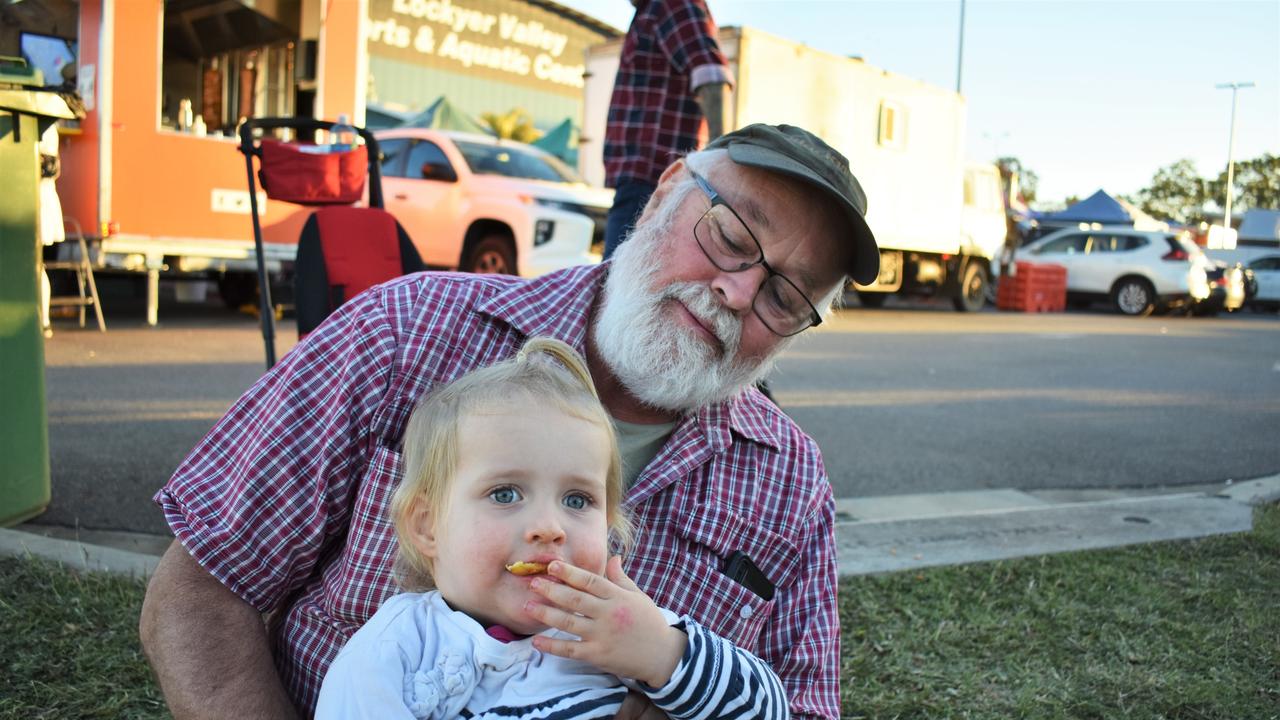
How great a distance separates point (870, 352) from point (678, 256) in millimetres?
10164

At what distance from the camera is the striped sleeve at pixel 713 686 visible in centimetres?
152

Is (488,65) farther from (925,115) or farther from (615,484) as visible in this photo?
(615,484)

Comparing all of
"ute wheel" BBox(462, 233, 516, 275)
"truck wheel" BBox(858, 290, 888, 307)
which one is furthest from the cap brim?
"truck wheel" BBox(858, 290, 888, 307)

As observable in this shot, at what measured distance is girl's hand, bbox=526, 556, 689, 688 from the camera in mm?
1424

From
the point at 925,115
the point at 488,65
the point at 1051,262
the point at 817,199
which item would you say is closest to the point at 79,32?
the point at 817,199

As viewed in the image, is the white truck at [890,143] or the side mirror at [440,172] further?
the white truck at [890,143]

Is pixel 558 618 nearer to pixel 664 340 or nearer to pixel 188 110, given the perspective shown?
pixel 664 340

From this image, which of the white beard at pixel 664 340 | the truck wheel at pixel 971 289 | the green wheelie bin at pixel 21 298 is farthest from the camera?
the truck wheel at pixel 971 289

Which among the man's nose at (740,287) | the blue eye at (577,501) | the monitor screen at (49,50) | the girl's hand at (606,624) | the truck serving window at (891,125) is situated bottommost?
the girl's hand at (606,624)

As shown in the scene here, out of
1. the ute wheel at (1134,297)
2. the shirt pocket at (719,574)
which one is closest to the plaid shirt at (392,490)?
the shirt pocket at (719,574)

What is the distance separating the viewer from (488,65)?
38.0m

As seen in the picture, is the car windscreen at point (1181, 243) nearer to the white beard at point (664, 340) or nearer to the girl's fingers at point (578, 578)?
the white beard at point (664, 340)

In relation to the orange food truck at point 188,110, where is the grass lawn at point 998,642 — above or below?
below

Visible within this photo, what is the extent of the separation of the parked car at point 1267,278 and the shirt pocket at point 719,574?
95.4ft
